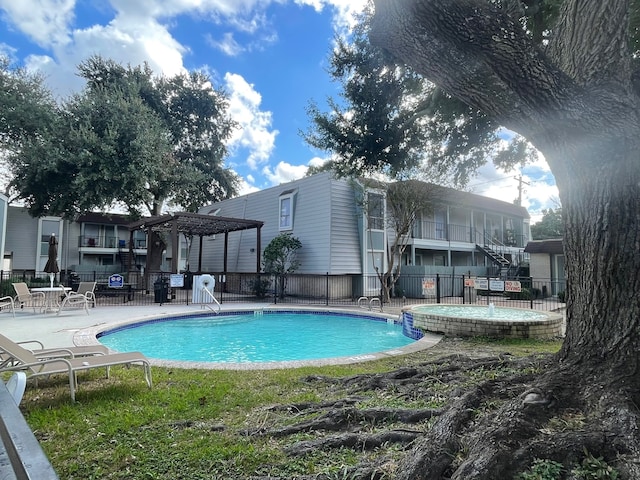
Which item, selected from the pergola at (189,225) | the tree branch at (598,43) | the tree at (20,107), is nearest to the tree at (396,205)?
the pergola at (189,225)

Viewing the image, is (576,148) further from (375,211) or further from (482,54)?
(375,211)

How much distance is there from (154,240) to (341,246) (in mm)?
12115

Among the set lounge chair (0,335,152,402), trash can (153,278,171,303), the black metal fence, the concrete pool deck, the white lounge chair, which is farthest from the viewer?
the black metal fence

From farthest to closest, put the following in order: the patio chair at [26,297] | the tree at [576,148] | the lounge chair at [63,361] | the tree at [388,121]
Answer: the patio chair at [26,297]
the tree at [388,121]
the lounge chair at [63,361]
the tree at [576,148]

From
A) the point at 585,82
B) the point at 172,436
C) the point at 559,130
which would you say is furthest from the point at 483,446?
the point at 585,82

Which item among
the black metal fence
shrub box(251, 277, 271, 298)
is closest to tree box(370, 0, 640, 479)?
the black metal fence

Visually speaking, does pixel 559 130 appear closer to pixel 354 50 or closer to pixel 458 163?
pixel 354 50

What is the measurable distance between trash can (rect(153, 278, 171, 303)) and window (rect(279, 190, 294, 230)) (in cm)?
671

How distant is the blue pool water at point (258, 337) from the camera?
8500 mm

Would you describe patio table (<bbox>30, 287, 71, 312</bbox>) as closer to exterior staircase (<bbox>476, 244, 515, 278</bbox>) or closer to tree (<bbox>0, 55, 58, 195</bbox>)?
tree (<bbox>0, 55, 58, 195</bbox>)

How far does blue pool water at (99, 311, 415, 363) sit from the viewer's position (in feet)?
27.9

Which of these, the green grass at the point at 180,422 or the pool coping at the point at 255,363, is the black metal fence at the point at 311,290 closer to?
the pool coping at the point at 255,363

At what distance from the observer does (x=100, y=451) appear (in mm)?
2781

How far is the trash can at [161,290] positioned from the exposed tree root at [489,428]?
12.7 m
